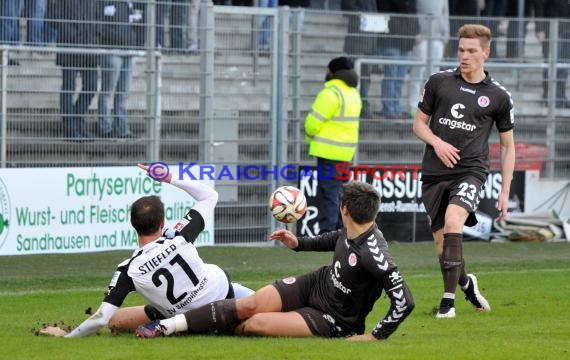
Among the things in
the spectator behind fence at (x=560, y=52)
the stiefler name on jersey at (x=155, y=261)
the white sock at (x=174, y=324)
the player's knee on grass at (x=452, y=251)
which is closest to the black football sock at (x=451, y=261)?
the player's knee on grass at (x=452, y=251)

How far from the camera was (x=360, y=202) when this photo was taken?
805 centimetres

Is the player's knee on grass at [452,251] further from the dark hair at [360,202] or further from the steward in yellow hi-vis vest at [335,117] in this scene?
the steward in yellow hi-vis vest at [335,117]

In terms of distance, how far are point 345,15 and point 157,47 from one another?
3.01 m

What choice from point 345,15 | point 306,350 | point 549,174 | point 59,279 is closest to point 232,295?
point 306,350

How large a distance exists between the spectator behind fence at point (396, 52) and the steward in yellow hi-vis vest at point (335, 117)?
1632mm

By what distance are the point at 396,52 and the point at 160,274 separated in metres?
10.4

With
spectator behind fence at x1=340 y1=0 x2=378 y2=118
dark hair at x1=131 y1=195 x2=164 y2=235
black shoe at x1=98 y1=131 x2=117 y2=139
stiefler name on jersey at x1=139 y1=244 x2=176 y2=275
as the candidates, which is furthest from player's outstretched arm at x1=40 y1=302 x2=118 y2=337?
spectator behind fence at x1=340 y1=0 x2=378 y2=118

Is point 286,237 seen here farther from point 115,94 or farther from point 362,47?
point 362,47

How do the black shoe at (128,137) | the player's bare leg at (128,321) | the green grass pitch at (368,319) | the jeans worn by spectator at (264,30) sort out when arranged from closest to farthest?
the green grass pitch at (368,319) < the player's bare leg at (128,321) < the black shoe at (128,137) < the jeans worn by spectator at (264,30)

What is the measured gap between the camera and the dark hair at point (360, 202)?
26.4 ft

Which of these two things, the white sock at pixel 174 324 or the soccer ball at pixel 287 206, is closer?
the white sock at pixel 174 324

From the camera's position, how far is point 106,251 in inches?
599

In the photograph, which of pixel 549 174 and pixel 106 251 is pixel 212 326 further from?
pixel 549 174

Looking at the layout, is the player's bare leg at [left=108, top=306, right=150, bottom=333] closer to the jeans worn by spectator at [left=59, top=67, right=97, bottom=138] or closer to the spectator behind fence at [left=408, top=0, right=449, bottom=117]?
the jeans worn by spectator at [left=59, top=67, right=97, bottom=138]
